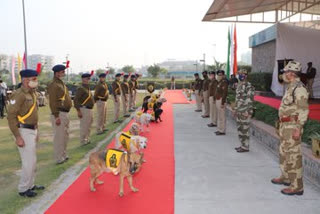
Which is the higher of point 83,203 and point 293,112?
point 293,112

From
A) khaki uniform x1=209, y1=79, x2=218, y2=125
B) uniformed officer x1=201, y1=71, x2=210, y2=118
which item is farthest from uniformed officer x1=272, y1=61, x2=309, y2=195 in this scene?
uniformed officer x1=201, y1=71, x2=210, y2=118

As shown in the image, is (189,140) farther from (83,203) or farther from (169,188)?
(83,203)

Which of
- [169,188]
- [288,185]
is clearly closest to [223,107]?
[288,185]

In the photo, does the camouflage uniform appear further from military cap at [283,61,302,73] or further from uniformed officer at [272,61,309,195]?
military cap at [283,61,302,73]

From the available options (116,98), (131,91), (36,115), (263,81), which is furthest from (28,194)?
(263,81)

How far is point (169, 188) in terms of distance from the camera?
184 inches

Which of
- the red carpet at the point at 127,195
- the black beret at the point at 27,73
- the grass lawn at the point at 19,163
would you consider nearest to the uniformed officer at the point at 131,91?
the grass lawn at the point at 19,163

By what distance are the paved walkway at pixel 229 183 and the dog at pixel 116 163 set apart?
2.67 feet

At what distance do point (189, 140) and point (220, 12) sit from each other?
9.41 m

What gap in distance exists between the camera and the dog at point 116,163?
433cm

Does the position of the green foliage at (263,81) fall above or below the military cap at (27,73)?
below

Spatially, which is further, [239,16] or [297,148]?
[239,16]

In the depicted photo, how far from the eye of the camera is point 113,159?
4352mm

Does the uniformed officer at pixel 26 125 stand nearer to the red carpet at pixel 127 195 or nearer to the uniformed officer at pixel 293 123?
the red carpet at pixel 127 195
